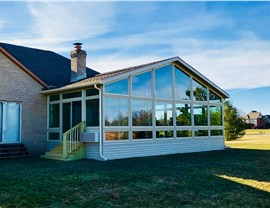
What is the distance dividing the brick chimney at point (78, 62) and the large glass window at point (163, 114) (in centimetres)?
463

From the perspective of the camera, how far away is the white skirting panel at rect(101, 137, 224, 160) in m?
13.2

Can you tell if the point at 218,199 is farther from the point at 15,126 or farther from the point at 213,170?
the point at 15,126

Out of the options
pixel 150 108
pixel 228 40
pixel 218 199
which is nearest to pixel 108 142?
pixel 150 108

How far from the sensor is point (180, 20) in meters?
14.7

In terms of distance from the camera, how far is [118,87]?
1365 centimetres

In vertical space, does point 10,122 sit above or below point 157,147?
above

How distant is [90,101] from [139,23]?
14.8 ft

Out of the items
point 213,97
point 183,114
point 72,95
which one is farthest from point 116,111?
point 213,97

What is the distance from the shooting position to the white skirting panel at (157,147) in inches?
521

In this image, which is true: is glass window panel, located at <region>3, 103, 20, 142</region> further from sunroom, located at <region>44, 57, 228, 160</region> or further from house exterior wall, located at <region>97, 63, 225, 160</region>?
house exterior wall, located at <region>97, 63, 225, 160</region>

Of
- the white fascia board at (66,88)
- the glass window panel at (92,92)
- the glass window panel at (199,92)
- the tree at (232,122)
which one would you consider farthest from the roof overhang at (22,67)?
the tree at (232,122)

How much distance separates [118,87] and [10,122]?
5478 millimetres

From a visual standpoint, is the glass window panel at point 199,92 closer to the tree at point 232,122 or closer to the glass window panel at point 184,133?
the glass window panel at point 184,133

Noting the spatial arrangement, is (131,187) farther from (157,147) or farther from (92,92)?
(157,147)
